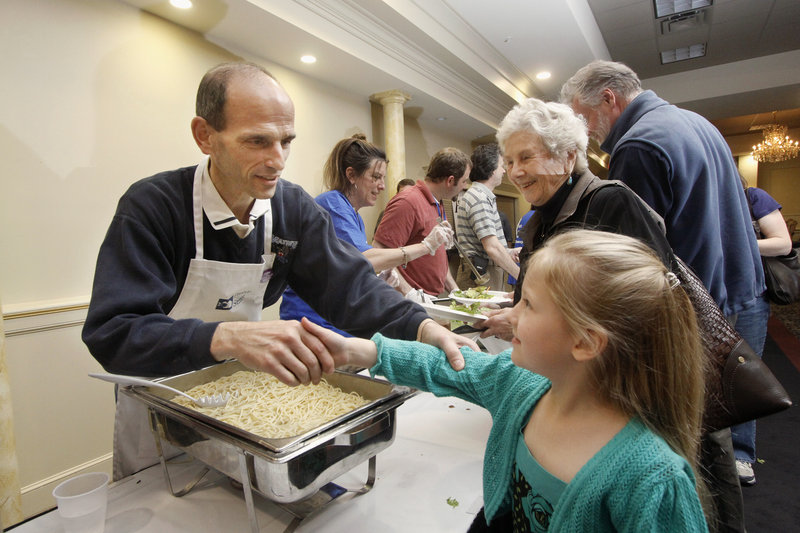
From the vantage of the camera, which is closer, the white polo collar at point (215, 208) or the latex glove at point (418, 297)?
the white polo collar at point (215, 208)

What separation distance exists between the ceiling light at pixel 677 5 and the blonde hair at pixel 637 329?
6.12 metres

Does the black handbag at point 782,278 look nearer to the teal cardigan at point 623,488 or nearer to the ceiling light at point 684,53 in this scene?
the teal cardigan at point 623,488

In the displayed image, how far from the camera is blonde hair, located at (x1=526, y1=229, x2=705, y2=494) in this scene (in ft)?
2.49

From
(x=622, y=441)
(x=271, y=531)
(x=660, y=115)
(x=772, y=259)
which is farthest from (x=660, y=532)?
(x=772, y=259)

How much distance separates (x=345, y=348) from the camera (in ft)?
3.66

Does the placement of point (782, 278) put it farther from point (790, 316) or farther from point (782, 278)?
point (790, 316)

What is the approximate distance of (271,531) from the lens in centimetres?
92

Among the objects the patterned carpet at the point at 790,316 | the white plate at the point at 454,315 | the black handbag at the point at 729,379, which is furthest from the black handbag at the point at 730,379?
the patterned carpet at the point at 790,316

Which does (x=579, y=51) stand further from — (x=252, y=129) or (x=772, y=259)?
(x=252, y=129)

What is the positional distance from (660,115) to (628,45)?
6.07 m

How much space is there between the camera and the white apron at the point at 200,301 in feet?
3.98

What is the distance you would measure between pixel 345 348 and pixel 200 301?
55 centimetres

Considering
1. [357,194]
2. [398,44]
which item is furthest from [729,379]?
[398,44]

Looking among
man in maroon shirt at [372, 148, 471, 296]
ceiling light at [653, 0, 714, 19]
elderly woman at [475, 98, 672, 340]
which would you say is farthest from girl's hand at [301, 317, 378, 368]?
ceiling light at [653, 0, 714, 19]
